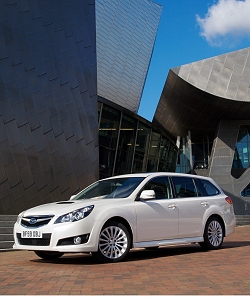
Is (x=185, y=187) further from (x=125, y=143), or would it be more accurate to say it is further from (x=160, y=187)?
(x=125, y=143)

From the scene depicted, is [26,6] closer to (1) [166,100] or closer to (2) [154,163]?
(2) [154,163]

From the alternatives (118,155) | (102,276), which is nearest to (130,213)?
(102,276)

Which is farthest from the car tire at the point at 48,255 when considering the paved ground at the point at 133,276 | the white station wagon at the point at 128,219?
the paved ground at the point at 133,276

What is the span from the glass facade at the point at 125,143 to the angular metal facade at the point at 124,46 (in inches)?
221

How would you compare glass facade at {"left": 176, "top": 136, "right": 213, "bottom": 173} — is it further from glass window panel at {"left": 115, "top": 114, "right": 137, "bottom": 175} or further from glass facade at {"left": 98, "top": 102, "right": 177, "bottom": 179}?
glass window panel at {"left": 115, "top": 114, "right": 137, "bottom": 175}

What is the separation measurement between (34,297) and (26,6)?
46.2ft

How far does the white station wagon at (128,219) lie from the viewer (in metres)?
7.23

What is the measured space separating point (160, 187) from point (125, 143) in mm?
15312

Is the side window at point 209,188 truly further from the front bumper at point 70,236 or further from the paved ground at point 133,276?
the front bumper at point 70,236

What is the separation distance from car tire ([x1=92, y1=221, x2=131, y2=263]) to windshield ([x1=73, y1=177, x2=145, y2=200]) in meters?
0.75

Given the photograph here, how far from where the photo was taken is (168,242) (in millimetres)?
8414

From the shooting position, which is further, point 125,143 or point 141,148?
point 141,148

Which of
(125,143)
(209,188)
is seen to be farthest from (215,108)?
(209,188)

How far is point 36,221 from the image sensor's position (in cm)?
755
